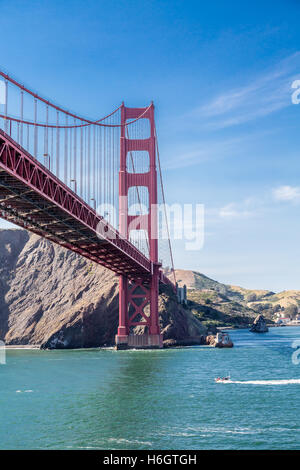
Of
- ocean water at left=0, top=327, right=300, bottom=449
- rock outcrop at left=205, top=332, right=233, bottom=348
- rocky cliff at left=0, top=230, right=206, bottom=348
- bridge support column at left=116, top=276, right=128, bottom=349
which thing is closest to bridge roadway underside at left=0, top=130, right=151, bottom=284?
bridge support column at left=116, top=276, right=128, bottom=349

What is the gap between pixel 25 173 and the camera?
113ft

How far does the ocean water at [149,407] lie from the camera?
24.6 meters

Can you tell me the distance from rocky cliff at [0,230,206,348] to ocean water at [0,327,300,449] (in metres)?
32.8

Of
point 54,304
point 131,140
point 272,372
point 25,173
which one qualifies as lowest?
point 272,372

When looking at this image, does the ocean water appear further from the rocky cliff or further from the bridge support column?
the rocky cliff

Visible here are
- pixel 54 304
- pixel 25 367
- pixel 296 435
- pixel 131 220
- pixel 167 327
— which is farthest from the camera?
pixel 54 304

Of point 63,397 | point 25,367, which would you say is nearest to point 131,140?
point 25,367

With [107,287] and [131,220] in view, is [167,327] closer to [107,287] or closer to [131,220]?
[107,287]

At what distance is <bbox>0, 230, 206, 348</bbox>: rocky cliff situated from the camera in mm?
89062

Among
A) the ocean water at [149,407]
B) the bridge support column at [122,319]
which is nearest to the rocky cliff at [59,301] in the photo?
the bridge support column at [122,319]

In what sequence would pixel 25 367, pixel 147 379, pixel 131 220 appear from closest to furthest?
pixel 147 379 → pixel 25 367 → pixel 131 220

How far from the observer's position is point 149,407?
32500mm

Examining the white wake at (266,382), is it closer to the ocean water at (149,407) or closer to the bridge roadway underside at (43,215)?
the ocean water at (149,407)
